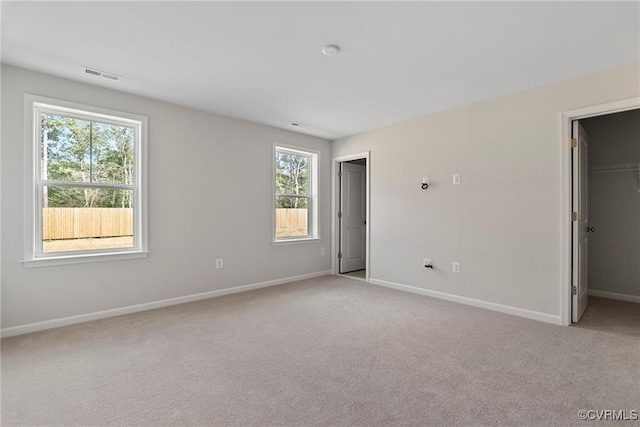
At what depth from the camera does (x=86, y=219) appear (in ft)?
11.3

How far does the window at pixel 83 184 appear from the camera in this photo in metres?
3.11

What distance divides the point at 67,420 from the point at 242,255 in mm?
2946

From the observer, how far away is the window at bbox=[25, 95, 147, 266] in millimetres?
3111

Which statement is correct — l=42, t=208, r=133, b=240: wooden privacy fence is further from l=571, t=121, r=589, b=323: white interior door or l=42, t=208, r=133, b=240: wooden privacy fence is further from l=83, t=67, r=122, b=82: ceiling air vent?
l=571, t=121, r=589, b=323: white interior door

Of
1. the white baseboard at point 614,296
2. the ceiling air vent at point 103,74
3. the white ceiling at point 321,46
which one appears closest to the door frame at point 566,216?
the white ceiling at point 321,46

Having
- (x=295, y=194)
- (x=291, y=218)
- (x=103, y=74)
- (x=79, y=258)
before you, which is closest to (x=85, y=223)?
(x=79, y=258)

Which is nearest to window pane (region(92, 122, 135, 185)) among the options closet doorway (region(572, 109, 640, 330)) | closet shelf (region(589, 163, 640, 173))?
closet doorway (region(572, 109, 640, 330))

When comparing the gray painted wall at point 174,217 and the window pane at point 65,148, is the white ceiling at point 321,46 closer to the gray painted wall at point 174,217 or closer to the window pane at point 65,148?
the gray painted wall at point 174,217

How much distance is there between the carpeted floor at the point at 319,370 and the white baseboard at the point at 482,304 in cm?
16

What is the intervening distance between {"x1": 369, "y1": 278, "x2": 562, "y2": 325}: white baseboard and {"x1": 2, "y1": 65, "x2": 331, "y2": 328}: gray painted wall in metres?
1.64

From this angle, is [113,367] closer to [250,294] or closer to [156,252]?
[156,252]

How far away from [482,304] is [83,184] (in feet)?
15.5

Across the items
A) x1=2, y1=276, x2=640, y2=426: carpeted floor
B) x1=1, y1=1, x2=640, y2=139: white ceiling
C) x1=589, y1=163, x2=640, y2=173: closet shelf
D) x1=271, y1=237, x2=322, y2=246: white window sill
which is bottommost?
x1=2, y1=276, x2=640, y2=426: carpeted floor

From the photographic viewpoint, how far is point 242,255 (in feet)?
15.3
